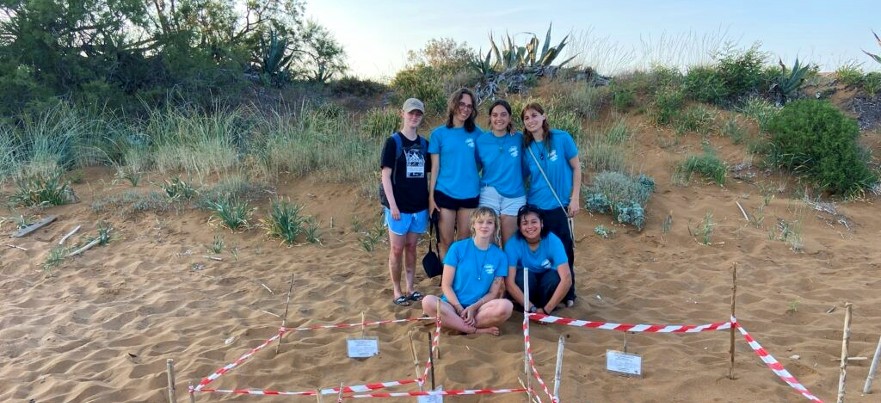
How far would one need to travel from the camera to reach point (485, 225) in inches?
170

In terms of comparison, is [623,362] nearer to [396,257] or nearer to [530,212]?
[530,212]

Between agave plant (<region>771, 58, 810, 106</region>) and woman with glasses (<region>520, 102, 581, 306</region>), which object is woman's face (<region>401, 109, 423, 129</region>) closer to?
woman with glasses (<region>520, 102, 581, 306</region>)

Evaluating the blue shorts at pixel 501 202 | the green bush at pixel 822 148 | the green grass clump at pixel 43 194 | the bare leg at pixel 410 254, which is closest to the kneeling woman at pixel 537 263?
the blue shorts at pixel 501 202

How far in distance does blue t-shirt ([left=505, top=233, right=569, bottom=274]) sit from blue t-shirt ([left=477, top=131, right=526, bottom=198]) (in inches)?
16.4

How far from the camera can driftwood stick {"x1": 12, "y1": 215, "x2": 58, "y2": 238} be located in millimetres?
7413

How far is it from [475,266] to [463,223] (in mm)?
608

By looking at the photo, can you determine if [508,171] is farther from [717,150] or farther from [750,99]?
[750,99]

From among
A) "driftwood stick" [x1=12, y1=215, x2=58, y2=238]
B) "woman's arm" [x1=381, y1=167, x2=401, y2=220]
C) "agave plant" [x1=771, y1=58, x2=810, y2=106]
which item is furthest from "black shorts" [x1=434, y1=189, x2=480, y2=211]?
"agave plant" [x1=771, y1=58, x2=810, y2=106]

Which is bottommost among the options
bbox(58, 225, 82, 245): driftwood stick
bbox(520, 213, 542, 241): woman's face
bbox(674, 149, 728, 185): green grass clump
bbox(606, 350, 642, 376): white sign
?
bbox(606, 350, 642, 376): white sign

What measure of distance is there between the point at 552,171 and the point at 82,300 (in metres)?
4.35

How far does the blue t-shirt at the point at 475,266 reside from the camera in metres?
4.43

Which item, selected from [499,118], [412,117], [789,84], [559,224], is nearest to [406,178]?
[412,117]

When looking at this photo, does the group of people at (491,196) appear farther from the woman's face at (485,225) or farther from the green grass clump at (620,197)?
the green grass clump at (620,197)

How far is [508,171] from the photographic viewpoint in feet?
15.8
